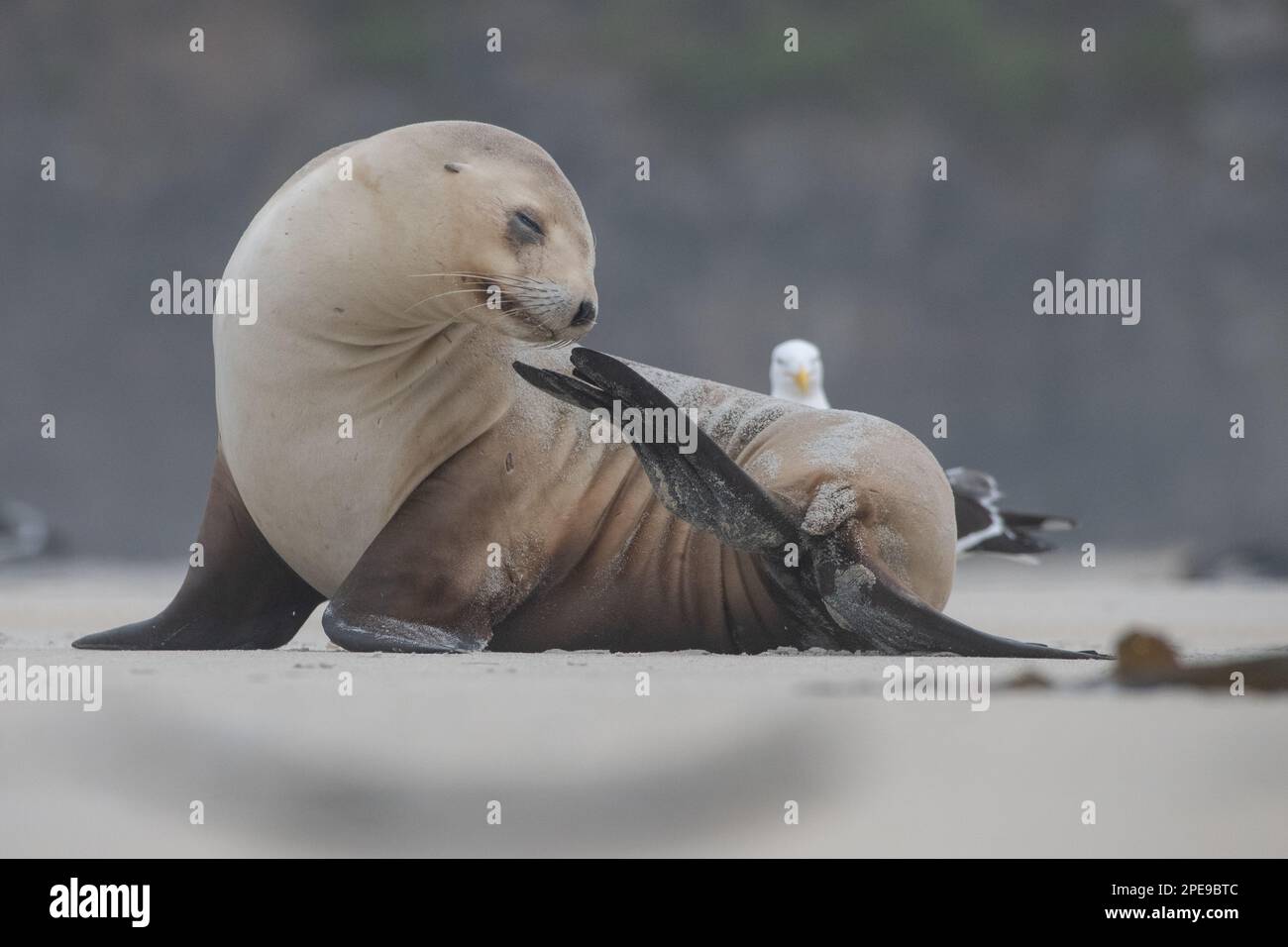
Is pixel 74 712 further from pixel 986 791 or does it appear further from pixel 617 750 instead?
pixel 986 791

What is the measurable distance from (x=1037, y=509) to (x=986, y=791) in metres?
8.85

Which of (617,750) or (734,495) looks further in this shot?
(734,495)

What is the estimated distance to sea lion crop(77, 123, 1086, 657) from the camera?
11.8 feet

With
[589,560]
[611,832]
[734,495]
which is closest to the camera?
[611,832]

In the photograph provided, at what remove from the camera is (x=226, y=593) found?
402cm

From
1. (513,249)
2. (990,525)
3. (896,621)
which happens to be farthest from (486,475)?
(990,525)

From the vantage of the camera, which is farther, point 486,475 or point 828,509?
point 486,475

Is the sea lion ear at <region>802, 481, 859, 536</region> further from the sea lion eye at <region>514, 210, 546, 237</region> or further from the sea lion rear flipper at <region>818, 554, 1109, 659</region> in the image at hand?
the sea lion eye at <region>514, 210, 546, 237</region>

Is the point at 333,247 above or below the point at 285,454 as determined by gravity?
above

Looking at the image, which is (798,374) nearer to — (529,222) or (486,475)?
(486,475)

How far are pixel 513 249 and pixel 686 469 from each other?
57cm

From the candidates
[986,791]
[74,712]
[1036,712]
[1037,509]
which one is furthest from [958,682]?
[1037,509]

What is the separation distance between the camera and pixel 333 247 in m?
3.67

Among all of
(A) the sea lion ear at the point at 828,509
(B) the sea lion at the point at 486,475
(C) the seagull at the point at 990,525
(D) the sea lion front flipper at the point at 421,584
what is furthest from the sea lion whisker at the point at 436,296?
(C) the seagull at the point at 990,525
